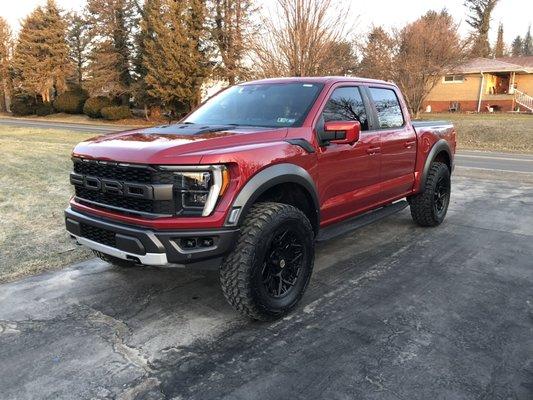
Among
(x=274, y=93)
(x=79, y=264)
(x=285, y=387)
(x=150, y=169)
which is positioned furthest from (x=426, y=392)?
(x=79, y=264)

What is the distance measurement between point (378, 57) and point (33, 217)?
79.0 feet

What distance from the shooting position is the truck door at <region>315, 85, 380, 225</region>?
4.29 m

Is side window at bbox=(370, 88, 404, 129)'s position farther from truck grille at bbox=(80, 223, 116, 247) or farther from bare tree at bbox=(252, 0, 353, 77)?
bare tree at bbox=(252, 0, 353, 77)

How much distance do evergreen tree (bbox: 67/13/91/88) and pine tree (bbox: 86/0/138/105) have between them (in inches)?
271

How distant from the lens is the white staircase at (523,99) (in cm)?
3669

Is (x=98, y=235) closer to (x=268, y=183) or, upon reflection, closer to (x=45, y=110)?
(x=268, y=183)

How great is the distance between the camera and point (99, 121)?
119ft

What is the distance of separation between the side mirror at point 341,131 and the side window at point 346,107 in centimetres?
25

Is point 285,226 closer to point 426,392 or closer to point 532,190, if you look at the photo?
point 426,392

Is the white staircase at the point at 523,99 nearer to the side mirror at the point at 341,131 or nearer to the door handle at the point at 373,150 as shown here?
the door handle at the point at 373,150

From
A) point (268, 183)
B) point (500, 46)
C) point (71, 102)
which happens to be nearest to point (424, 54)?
point (268, 183)

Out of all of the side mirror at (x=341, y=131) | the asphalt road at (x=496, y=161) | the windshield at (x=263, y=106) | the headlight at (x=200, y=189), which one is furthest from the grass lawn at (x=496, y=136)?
the headlight at (x=200, y=189)

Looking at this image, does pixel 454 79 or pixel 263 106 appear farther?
pixel 454 79

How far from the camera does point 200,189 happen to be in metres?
3.29
